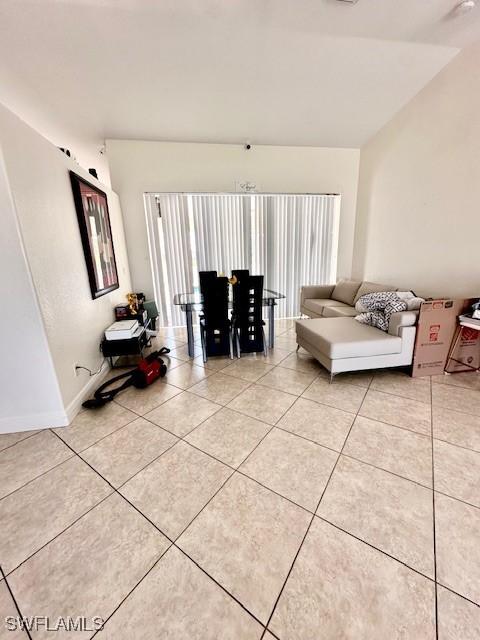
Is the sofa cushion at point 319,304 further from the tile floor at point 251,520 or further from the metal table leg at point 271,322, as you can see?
the tile floor at point 251,520

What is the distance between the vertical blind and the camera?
4062mm

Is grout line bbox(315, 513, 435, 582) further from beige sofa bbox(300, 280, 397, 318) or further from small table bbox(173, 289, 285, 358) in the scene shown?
beige sofa bbox(300, 280, 397, 318)

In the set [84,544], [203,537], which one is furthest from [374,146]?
[84,544]

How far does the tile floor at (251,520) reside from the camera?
2.97 feet

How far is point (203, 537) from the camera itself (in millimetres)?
1150

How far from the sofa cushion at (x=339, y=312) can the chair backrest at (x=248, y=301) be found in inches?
46.9

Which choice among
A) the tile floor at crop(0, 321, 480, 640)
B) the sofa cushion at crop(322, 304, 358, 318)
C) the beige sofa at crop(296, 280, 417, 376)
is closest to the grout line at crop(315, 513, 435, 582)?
the tile floor at crop(0, 321, 480, 640)

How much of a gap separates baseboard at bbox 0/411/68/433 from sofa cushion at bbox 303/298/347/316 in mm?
3357

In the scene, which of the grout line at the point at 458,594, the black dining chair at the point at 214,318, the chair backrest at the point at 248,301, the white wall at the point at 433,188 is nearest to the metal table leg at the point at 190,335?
the black dining chair at the point at 214,318

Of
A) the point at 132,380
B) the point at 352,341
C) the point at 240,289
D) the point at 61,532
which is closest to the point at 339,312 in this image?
the point at 352,341

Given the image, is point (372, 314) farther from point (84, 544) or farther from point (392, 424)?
→ point (84, 544)

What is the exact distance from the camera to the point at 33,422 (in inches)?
74.8

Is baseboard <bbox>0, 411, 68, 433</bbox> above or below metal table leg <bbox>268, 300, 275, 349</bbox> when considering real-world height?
below

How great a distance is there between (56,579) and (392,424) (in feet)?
6.76
